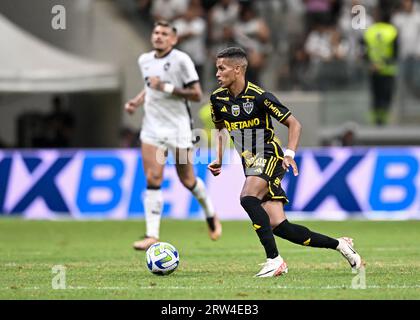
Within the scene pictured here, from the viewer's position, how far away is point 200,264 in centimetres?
1210

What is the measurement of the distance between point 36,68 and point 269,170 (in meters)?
12.1

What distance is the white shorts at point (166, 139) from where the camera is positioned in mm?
14289

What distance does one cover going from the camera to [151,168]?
14.0m

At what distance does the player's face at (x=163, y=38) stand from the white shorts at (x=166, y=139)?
107 cm

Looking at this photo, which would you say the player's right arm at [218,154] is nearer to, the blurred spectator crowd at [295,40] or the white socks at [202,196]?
the white socks at [202,196]

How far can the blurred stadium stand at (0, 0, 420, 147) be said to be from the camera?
23.0 m

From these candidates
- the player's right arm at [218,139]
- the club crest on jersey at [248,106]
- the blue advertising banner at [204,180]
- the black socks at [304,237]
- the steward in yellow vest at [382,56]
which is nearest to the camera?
the black socks at [304,237]

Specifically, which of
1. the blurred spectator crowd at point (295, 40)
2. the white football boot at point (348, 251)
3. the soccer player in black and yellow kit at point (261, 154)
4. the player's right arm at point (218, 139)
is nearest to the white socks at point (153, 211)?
the player's right arm at point (218, 139)

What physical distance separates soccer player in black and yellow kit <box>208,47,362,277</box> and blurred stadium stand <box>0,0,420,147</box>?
37.4ft

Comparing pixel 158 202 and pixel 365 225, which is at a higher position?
pixel 158 202

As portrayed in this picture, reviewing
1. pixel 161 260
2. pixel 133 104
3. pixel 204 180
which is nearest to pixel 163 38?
pixel 133 104

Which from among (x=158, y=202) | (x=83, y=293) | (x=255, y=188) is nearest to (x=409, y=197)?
(x=158, y=202)
